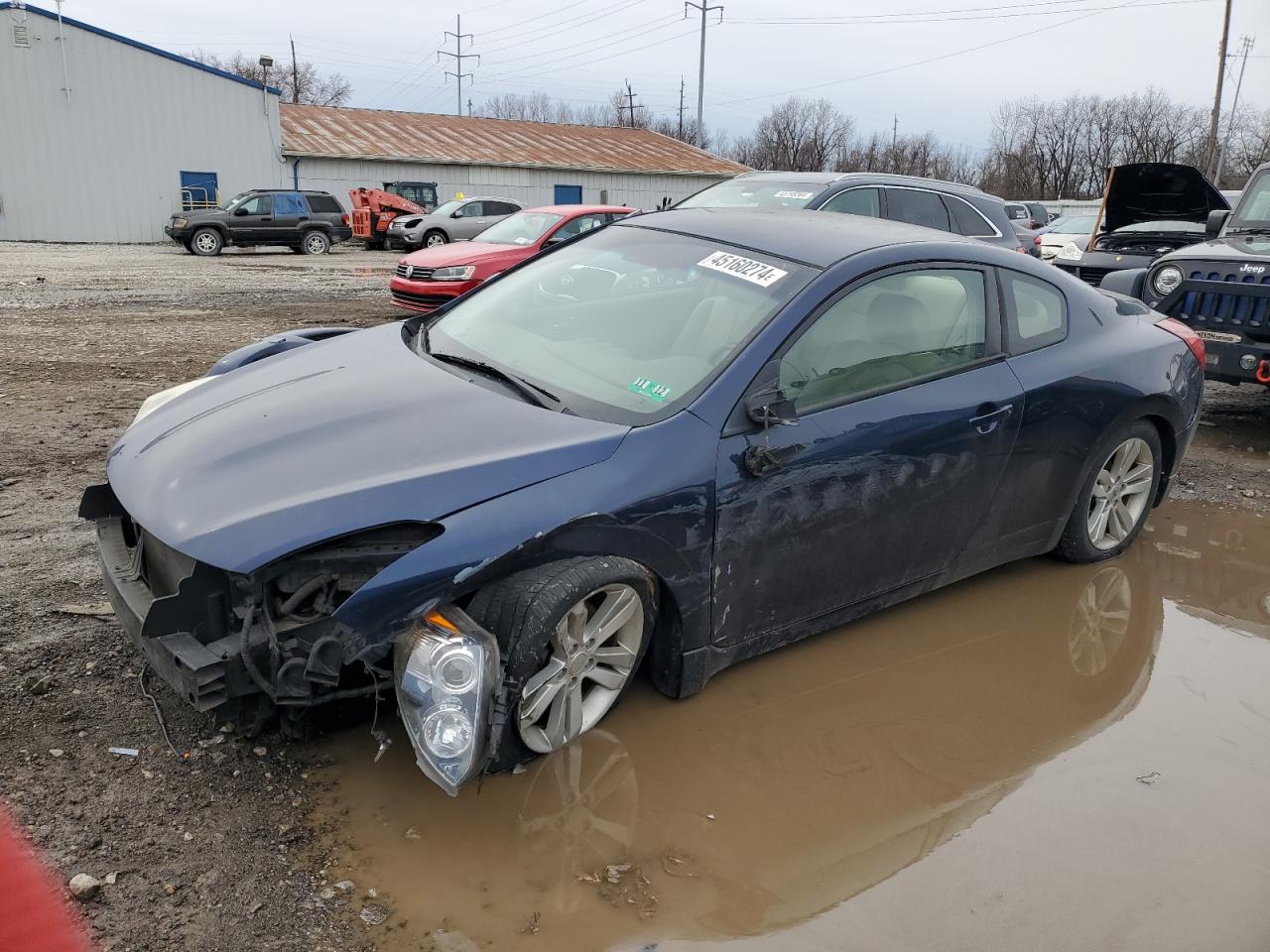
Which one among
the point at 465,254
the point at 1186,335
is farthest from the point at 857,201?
the point at 465,254

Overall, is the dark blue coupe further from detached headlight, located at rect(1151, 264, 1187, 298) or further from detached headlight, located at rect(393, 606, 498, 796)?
detached headlight, located at rect(1151, 264, 1187, 298)

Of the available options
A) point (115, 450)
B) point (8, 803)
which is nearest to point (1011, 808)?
point (8, 803)

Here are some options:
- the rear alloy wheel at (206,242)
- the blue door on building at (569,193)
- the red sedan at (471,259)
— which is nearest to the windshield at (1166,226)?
the red sedan at (471,259)

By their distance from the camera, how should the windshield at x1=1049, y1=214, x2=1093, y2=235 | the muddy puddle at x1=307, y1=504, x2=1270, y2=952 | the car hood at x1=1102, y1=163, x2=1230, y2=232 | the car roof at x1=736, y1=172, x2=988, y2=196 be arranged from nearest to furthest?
1. the muddy puddle at x1=307, y1=504, x2=1270, y2=952
2. the car roof at x1=736, y1=172, x2=988, y2=196
3. the car hood at x1=1102, y1=163, x2=1230, y2=232
4. the windshield at x1=1049, y1=214, x2=1093, y2=235

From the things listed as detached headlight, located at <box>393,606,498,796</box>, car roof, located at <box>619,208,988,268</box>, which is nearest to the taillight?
car roof, located at <box>619,208,988,268</box>

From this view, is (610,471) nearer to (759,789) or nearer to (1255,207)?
(759,789)

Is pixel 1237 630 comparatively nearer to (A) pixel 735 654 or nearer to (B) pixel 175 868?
(A) pixel 735 654

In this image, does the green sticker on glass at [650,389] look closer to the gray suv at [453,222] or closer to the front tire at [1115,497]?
the front tire at [1115,497]

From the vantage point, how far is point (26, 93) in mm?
27797

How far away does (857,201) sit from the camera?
340 inches

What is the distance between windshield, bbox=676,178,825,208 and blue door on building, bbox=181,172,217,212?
26.5 meters

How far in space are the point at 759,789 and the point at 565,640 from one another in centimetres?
76

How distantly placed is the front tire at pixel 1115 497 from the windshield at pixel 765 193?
14.3 ft

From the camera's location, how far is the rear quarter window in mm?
25297
